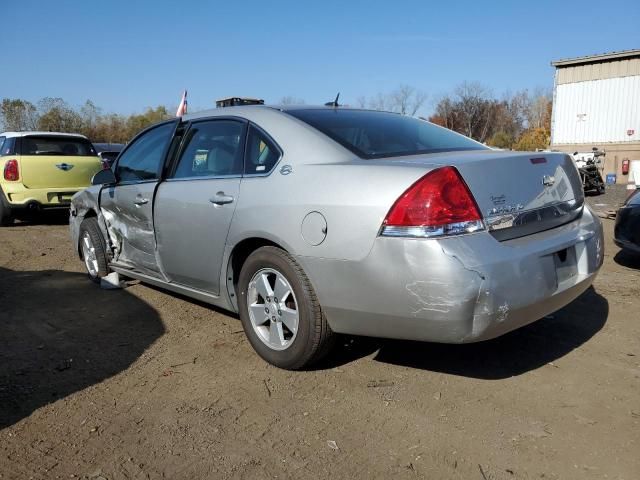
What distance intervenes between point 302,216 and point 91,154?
8.24 meters

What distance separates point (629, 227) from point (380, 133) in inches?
129

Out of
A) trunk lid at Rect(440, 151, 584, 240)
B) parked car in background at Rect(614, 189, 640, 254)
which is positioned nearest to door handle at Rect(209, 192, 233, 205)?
trunk lid at Rect(440, 151, 584, 240)

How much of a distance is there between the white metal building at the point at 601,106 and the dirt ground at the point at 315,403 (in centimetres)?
1884

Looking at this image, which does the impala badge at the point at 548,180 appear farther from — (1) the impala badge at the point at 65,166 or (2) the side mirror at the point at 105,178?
(1) the impala badge at the point at 65,166

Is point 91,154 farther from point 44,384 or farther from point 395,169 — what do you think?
point 395,169

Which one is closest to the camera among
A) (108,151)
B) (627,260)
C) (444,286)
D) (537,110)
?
(444,286)

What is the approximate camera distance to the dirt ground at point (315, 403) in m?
2.33

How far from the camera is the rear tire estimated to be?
509 cm

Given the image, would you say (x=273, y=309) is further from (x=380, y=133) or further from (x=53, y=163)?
(x=53, y=163)

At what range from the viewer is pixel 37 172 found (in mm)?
9148

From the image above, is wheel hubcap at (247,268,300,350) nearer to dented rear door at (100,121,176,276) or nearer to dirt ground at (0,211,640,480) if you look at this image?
dirt ground at (0,211,640,480)

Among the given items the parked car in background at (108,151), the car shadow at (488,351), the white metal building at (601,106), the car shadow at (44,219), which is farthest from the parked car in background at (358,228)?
the white metal building at (601,106)

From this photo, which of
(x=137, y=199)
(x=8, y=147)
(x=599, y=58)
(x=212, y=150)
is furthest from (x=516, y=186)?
(x=599, y=58)

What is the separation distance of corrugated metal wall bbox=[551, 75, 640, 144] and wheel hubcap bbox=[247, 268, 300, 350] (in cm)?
2102
